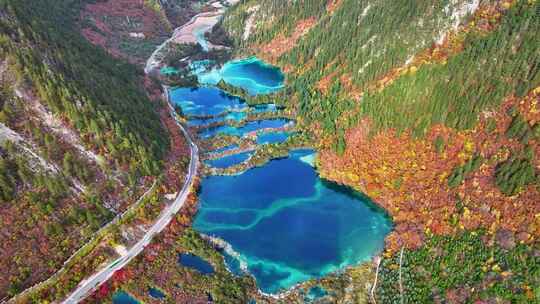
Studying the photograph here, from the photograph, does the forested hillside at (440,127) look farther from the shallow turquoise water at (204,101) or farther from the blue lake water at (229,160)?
the shallow turquoise water at (204,101)

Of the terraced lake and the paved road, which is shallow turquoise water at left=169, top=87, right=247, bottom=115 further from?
the paved road

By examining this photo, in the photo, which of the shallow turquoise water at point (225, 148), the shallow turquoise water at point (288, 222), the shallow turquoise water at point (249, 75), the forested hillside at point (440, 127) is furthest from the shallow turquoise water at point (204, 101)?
the shallow turquoise water at point (288, 222)

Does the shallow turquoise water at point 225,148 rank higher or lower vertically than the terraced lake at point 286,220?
higher

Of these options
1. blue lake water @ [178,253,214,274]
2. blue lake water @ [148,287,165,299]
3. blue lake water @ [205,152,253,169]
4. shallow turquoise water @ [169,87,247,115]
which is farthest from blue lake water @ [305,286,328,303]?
shallow turquoise water @ [169,87,247,115]

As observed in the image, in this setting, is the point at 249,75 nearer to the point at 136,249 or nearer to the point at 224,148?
the point at 224,148

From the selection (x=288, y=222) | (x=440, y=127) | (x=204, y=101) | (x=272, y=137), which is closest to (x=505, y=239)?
(x=440, y=127)

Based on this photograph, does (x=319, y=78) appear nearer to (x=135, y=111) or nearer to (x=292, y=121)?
(x=292, y=121)

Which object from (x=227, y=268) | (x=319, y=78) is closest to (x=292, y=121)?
(x=319, y=78)
